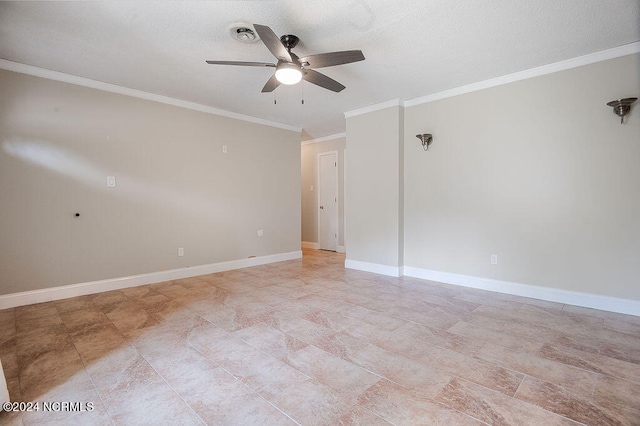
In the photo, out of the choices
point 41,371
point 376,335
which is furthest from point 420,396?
point 41,371

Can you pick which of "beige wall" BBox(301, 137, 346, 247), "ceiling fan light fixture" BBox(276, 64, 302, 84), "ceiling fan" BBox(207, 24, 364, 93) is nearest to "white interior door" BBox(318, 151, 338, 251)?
"beige wall" BBox(301, 137, 346, 247)

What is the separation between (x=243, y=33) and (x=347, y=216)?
10.7 feet

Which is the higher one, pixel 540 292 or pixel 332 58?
pixel 332 58

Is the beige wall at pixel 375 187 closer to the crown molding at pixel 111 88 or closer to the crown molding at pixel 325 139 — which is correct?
the crown molding at pixel 325 139

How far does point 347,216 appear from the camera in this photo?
514cm

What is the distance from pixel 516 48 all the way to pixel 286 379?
11.9 ft

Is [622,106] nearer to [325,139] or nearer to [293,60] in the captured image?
[293,60]

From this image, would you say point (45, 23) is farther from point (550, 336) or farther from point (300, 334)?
point (550, 336)

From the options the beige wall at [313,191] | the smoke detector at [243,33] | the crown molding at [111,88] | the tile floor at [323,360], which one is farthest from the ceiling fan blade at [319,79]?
the beige wall at [313,191]

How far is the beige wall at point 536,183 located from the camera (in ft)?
9.62

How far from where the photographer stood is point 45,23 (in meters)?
2.47

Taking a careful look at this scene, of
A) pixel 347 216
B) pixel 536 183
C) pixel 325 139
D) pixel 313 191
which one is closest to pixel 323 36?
pixel 536 183

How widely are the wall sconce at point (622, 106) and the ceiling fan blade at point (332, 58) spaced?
8.41 ft

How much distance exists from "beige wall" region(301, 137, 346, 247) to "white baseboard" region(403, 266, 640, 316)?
2829 mm
